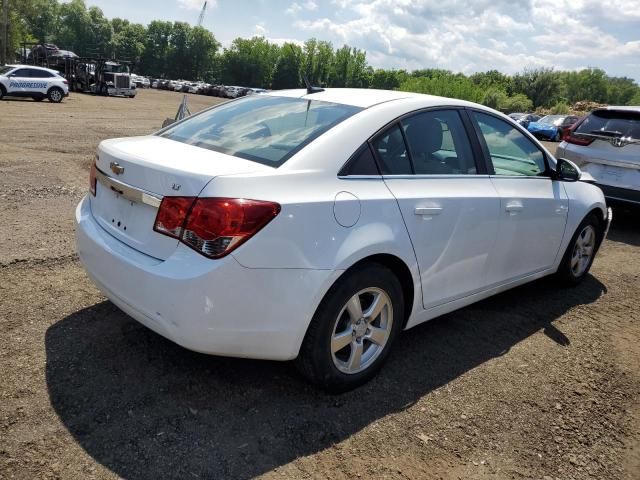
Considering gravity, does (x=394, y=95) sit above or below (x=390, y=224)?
above

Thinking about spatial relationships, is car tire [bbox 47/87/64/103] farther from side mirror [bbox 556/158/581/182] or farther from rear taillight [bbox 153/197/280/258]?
rear taillight [bbox 153/197/280/258]

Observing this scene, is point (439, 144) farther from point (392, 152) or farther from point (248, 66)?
point (248, 66)

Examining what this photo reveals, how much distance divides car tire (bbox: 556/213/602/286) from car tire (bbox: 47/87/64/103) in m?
25.9

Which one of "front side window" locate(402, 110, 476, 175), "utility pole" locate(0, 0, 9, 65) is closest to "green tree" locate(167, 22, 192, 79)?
"utility pole" locate(0, 0, 9, 65)

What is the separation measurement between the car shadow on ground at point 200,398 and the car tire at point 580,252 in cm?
153

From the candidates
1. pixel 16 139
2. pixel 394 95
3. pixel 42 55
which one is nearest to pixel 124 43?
pixel 42 55

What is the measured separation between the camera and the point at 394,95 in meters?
3.50

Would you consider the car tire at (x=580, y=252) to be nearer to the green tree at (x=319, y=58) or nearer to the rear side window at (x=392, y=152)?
the rear side window at (x=392, y=152)

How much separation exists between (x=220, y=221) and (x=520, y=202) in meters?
2.44

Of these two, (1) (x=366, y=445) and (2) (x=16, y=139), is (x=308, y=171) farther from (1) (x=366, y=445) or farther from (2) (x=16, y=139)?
(2) (x=16, y=139)

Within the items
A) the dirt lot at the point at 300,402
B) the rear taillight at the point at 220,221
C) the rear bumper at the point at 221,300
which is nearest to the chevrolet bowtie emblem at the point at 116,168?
the rear bumper at the point at 221,300

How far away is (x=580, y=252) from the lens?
5098mm

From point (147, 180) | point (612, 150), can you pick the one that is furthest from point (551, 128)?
point (147, 180)

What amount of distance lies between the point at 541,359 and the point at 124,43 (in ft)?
444
